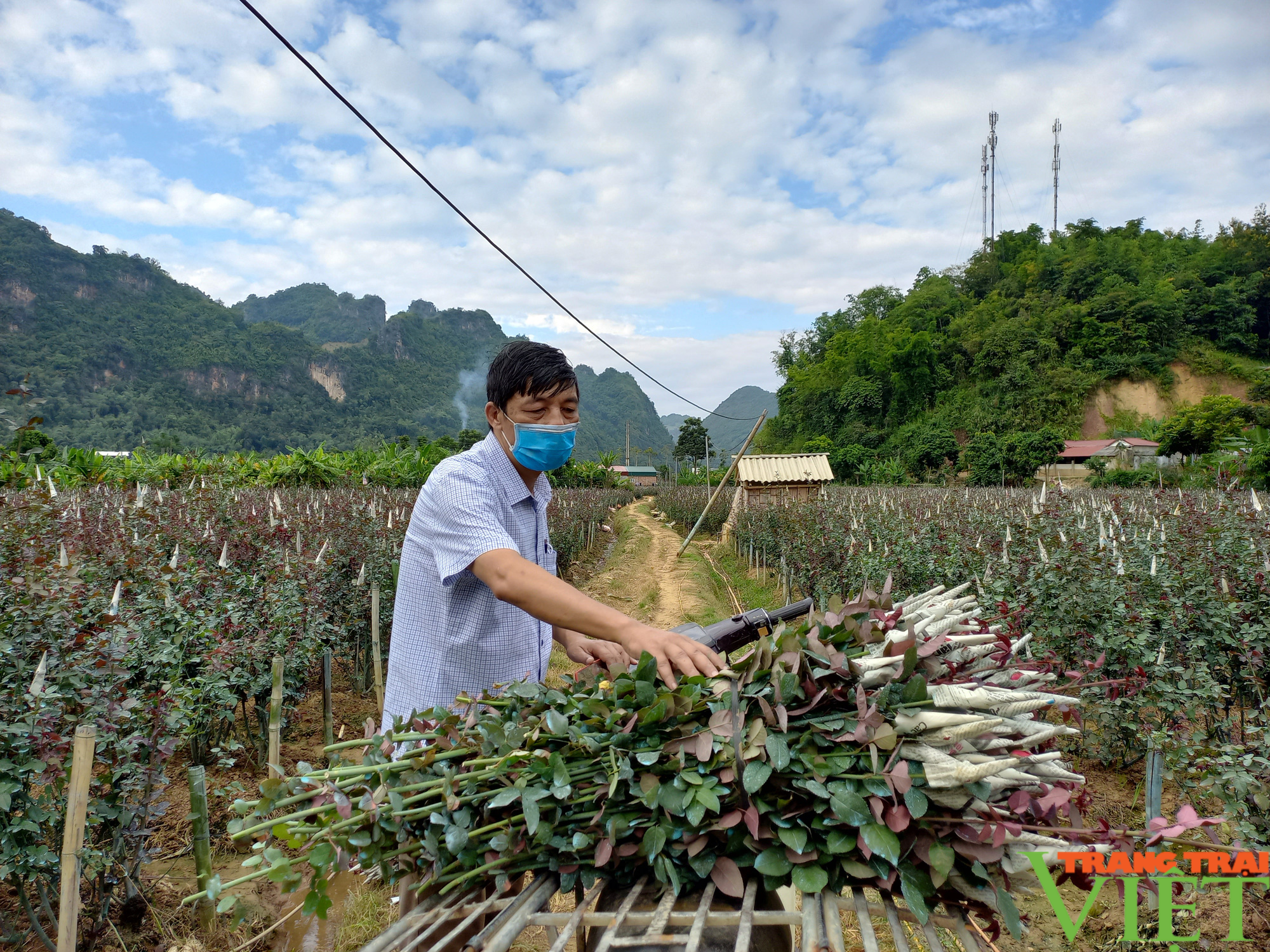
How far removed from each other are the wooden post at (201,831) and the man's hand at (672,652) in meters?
2.04

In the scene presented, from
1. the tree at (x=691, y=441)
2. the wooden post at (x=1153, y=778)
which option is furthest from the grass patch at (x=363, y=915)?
the tree at (x=691, y=441)

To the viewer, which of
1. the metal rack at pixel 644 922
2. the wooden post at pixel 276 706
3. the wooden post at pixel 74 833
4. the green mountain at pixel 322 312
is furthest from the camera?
the green mountain at pixel 322 312

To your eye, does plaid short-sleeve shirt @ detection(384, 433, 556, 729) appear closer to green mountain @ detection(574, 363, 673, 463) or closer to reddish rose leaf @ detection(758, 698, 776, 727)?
reddish rose leaf @ detection(758, 698, 776, 727)

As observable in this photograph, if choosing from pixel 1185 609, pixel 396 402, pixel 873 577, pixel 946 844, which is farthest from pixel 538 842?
pixel 396 402

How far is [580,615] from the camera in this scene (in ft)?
4.90

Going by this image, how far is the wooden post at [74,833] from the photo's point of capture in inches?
77.6

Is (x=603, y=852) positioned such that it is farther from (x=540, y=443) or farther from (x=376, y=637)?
(x=376, y=637)

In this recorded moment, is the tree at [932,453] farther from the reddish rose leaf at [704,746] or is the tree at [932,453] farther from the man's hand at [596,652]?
the reddish rose leaf at [704,746]

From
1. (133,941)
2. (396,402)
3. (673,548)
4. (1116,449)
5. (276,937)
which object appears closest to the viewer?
(133,941)

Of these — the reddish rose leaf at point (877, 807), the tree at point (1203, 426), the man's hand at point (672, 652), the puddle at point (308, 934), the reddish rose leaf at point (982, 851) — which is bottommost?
the puddle at point (308, 934)

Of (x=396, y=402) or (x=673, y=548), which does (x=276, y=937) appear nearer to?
(x=673, y=548)

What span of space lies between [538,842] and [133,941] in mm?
2423

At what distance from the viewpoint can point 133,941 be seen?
254cm

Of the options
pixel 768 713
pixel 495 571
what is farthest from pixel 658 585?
pixel 768 713
